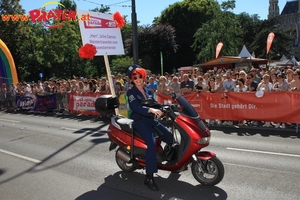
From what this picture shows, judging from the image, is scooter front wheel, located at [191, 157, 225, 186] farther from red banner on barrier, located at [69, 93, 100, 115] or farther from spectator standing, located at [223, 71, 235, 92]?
red banner on barrier, located at [69, 93, 100, 115]

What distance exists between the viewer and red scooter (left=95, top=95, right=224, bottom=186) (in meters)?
4.37

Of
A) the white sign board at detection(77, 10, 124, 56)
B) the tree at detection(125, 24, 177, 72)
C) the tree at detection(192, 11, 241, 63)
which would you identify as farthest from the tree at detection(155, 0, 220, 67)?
the white sign board at detection(77, 10, 124, 56)

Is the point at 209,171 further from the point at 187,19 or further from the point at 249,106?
the point at 187,19

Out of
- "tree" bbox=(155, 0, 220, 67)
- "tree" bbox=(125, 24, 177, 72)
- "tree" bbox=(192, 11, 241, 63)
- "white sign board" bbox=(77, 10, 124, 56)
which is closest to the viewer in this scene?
"white sign board" bbox=(77, 10, 124, 56)

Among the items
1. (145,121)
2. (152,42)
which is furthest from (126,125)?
(152,42)

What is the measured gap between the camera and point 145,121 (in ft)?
15.6

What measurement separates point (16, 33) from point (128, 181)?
4187 centimetres

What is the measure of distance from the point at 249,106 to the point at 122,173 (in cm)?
568

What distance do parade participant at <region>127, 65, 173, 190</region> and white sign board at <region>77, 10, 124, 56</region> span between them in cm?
294

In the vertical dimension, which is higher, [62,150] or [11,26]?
[11,26]

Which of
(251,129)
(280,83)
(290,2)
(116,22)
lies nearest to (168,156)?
(116,22)

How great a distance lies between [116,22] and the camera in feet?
25.3

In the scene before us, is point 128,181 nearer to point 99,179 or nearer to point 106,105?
point 99,179

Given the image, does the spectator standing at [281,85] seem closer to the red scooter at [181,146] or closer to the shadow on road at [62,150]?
the shadow on road at [62,150]
